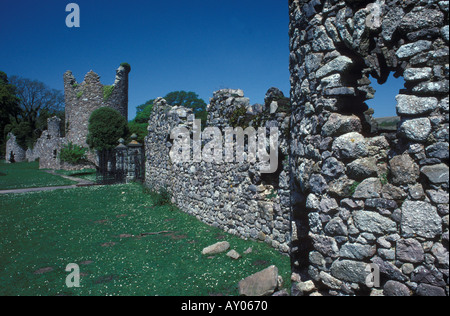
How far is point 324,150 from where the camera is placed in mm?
3770

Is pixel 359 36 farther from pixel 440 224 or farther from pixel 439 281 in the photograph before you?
pixel 439 281

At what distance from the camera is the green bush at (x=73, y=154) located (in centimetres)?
2995

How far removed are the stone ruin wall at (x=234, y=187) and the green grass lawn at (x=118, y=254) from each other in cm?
34

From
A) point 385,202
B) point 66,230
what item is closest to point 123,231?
point 66,230

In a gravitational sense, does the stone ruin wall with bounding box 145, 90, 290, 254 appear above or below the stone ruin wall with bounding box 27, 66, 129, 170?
below

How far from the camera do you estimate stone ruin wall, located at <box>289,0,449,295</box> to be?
2994 mm

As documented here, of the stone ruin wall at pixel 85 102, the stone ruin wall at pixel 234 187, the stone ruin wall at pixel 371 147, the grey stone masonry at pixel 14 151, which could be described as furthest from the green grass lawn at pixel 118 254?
the grey stone masonry at pixel 14 151

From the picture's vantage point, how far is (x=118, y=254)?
6.82 m

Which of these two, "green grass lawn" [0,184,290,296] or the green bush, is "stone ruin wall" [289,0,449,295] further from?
the green bush

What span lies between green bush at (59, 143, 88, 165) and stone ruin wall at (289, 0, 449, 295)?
95.3ft

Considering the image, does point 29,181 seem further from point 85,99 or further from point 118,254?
→ point 118,254

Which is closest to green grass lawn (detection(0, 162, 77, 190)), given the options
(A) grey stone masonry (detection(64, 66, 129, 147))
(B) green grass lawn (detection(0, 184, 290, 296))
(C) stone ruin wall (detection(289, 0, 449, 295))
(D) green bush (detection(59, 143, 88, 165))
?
(D) green bush (detection(59, 143, 88, 165))

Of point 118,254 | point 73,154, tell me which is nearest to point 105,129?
point 73,154

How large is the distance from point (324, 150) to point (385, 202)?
2.76ft
